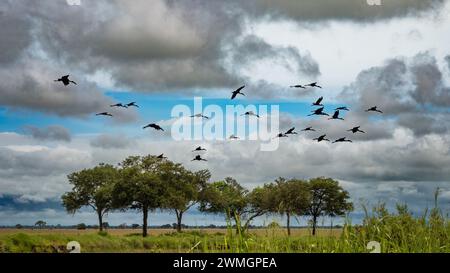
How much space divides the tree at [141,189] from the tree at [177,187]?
3.28 ft

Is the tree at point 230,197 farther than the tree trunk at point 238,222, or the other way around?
the tree at point 230,197

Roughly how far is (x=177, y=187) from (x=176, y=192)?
250cm

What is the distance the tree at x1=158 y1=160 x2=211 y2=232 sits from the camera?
83.4 meters

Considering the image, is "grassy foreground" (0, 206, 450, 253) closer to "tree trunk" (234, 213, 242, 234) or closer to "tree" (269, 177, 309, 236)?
"tree trunk" (234, 213, 242, 234)

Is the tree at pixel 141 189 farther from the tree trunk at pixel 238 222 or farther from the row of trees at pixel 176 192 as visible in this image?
the tree trunk at pixel 238 222

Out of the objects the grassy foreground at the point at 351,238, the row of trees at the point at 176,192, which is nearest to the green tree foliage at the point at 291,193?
the row of trees at the point at 176,192

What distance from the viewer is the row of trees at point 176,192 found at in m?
83.8

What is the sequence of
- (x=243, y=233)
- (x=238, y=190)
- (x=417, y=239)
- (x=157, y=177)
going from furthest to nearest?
(x=238, y=190) < (x=157, y=177) < (x=417, y=239) < (x=243, y=233)

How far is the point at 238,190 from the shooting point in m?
116

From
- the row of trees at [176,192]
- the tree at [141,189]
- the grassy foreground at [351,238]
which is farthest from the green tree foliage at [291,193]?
the grassy foreground at [351,238]

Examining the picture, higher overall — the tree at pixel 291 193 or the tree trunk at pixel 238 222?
the tree at pixel 291 193
